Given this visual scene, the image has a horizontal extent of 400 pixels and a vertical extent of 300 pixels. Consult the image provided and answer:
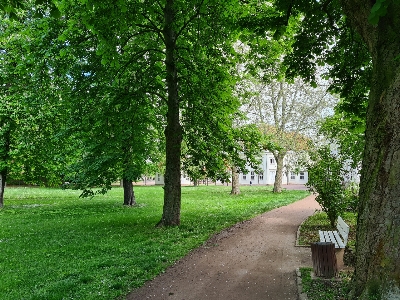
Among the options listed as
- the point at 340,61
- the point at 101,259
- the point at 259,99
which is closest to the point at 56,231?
the point at 101,259

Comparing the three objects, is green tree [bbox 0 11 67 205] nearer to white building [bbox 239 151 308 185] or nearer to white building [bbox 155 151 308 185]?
white building [bbox 155 151 308 185]

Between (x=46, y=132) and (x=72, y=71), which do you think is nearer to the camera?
(x=72, y=71)

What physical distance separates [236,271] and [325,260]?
1834mm

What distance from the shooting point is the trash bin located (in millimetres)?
6570

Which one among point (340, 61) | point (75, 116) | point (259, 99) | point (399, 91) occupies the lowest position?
point (399, 91)

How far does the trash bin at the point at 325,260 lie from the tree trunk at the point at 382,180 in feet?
6.34

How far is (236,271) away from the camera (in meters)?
7.46

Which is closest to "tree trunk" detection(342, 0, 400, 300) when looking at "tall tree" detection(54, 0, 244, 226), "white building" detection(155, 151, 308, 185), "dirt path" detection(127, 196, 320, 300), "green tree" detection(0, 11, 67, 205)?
"dirt path" detection(127, 196, 320, 300)

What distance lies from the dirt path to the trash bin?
0.54 metres

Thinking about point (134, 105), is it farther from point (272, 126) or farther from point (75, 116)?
point (272, 126)

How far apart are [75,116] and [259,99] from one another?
2075 cm

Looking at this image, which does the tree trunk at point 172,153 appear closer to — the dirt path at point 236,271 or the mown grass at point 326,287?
the dirt path at point 236,271

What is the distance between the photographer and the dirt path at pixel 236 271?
614cm

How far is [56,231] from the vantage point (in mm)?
12555
